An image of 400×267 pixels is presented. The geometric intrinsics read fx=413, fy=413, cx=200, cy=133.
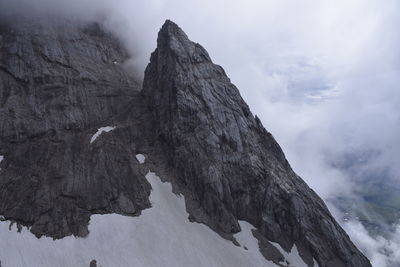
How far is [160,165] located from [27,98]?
2990 centimetres

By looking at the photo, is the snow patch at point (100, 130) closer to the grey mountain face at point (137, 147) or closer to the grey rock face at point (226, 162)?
the grey mountain face at point (137, 147)

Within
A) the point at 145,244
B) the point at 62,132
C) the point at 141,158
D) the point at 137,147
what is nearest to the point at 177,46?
the point at 137,147

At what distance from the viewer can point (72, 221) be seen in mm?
67000

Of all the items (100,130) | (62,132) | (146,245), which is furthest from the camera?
(100,130)

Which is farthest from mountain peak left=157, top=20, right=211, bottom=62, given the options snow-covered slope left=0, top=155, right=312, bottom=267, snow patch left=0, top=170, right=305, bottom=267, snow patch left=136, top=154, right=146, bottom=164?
snow patch left=0, top=170, right=305, bottom=267

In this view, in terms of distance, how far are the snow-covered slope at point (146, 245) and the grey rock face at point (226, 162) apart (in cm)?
332

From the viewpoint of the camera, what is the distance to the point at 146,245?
6644cm

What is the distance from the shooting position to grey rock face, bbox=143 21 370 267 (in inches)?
3002

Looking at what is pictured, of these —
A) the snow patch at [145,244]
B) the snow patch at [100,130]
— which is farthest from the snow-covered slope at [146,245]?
the snow patch at [100,130]

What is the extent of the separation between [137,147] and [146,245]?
77.2 feet

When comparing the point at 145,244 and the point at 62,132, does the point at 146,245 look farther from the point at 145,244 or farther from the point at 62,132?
the point at 62,132

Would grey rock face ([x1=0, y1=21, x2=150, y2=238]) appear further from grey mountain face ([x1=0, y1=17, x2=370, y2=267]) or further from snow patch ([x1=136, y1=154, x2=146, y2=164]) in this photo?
snow patch ([x1=136, y1=154, x2=146, y2=164])

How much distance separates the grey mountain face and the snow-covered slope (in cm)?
185

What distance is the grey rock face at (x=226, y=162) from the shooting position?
7625 cm
